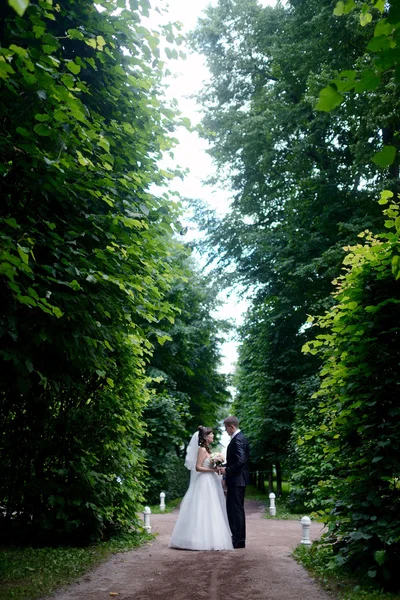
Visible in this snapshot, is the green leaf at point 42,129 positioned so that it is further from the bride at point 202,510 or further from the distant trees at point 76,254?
the bride at point 202,510

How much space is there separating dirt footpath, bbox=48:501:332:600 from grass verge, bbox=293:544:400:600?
0.42 feet

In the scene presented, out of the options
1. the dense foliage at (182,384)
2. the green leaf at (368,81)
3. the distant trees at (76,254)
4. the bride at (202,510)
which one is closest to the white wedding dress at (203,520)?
the bride at (202,510)

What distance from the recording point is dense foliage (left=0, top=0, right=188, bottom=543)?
5.98 metres

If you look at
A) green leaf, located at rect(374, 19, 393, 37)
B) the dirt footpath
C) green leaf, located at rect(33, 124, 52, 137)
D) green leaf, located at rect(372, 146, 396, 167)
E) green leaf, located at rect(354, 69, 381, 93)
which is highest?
green leaf, located at rect(33, 124, 52, 137)

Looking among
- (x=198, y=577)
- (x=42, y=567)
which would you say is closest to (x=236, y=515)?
(x=198, y=577)

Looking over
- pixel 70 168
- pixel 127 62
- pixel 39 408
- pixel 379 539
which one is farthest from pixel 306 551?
pixel 127 62

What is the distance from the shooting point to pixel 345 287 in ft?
24.8

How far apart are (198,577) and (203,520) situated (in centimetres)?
283

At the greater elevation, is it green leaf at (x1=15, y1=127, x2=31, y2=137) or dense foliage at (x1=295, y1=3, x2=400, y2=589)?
green leaf at (x1=15, y1=127, x2=31, y2=137)

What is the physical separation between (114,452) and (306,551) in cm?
405

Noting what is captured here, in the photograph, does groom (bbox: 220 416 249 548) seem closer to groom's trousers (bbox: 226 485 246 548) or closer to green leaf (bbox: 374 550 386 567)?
groom's trousers (bbox: 226 485 246 548)

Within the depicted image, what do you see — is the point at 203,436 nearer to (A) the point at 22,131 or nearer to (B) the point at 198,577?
(B) the point at 198,577

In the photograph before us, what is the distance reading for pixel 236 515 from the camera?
10.6m

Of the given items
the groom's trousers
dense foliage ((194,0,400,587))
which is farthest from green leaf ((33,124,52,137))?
the groom's trousers
